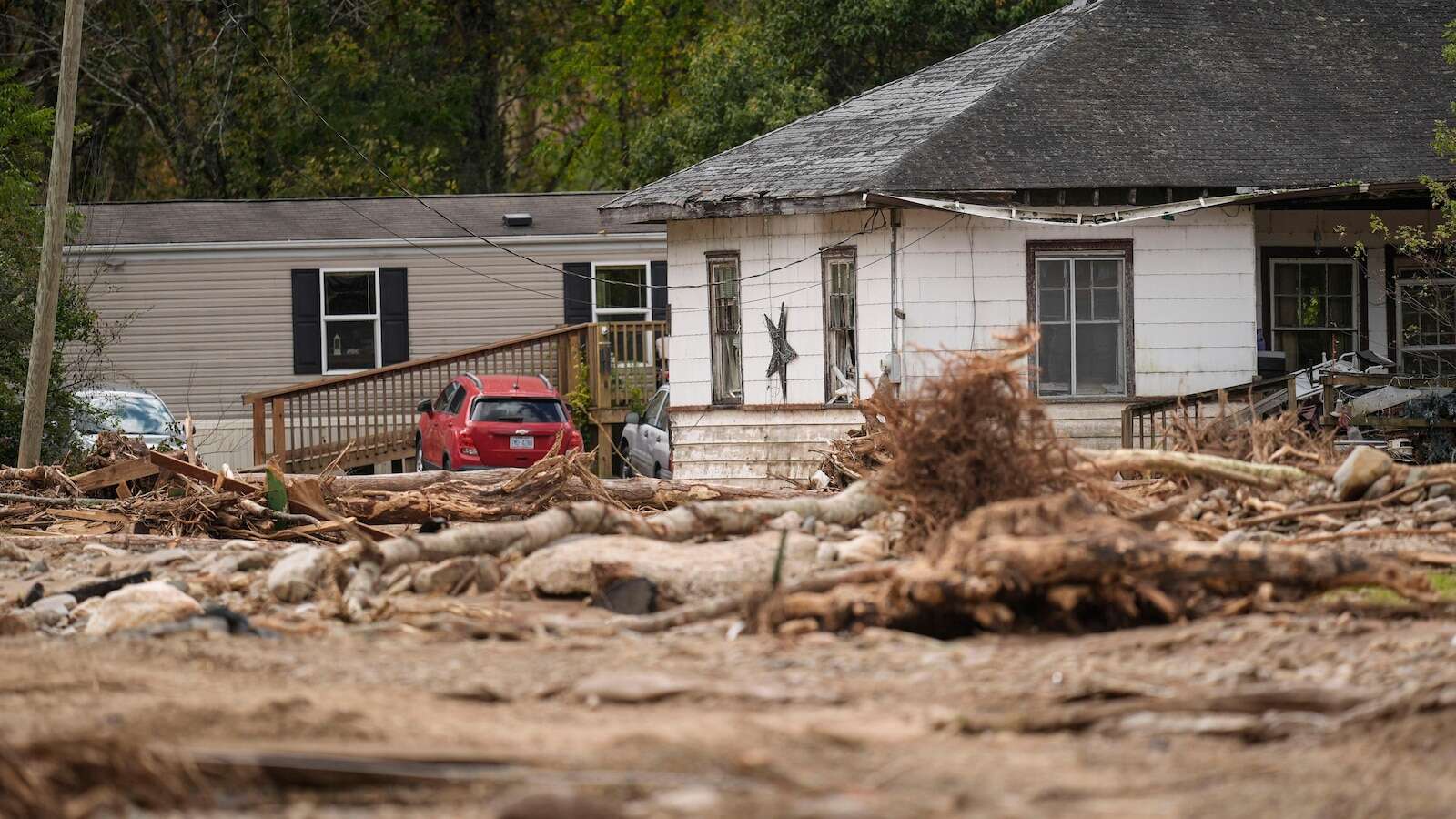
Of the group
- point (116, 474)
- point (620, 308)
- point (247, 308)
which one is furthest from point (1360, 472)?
point (247, 308)

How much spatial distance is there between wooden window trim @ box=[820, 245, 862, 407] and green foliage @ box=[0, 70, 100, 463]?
31.4ft

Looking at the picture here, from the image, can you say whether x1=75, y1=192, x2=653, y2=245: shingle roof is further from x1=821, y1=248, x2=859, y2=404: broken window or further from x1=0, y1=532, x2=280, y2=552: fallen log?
x1=0, y1=532, x2=280, y2=552: fallen log

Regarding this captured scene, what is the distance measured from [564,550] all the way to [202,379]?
20377mm

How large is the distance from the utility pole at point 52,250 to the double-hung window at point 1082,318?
11.0m

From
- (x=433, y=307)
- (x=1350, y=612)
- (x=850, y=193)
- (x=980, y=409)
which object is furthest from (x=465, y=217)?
(x=1350, y=612)

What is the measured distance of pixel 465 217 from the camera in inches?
1204

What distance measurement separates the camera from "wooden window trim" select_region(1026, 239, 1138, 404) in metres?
20.3

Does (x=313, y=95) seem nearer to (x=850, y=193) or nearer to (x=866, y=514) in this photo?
(x=850, y=193)

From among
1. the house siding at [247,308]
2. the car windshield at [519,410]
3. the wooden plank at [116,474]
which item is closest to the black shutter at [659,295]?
the house siding at [247,308]

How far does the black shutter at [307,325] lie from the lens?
29969 millimetres

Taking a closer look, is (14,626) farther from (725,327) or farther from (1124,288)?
(1124,288)

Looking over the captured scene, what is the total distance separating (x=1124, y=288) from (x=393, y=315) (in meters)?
14.0

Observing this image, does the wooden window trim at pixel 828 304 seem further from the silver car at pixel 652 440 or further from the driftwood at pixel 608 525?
the driftwood at pixel 608 525

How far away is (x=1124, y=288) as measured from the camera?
20453 millimetres
